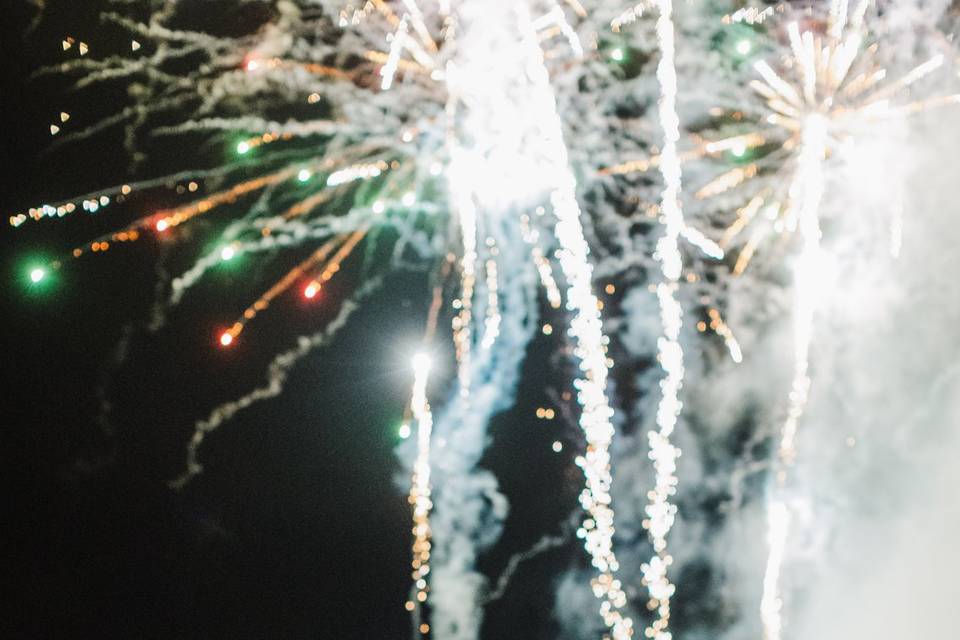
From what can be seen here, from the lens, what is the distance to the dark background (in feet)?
12.3

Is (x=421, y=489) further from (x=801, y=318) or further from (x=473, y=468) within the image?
(x=801, y=318)

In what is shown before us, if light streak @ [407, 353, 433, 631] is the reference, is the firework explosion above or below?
above

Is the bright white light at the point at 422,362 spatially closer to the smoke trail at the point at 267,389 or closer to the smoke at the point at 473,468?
the smoke at the point at 473,468

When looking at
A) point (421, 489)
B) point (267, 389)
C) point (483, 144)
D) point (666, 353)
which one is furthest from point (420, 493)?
point (483, 144)

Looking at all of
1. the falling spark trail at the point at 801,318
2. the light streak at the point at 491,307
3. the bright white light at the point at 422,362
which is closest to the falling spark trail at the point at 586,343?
the light streak at the point at 491,307

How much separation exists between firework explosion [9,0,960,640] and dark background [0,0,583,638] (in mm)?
124

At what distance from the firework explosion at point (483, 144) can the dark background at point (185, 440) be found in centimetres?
12

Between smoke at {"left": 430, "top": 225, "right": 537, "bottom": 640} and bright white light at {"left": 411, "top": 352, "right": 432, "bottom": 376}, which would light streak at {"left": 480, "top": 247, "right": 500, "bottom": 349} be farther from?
bright white light at {"left": 411, "top": 352, "right": 432, "bottom": 376}

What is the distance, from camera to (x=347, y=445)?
16.9 ft

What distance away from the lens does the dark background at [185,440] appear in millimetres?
3752

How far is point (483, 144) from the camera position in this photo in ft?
11.0

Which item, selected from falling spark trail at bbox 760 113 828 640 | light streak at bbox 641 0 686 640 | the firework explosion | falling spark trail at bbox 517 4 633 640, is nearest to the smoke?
the firework explosion

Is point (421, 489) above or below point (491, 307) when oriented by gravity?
below

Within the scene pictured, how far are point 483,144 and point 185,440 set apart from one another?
9.12ft
